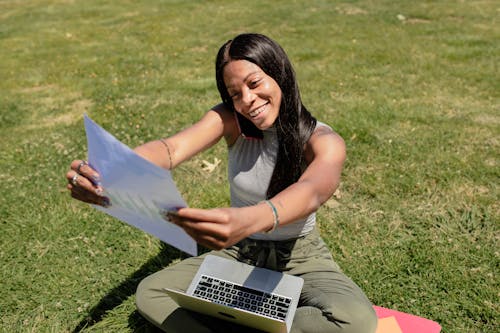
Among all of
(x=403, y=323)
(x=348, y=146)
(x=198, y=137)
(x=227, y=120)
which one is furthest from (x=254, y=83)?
(x=348, y=146)

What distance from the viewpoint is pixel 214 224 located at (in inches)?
66.7

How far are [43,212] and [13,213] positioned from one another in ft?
0.83

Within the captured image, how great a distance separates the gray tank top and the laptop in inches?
9.1

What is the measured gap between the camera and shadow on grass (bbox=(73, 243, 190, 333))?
3084mm

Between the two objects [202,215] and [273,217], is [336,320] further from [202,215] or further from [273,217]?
[202,215]

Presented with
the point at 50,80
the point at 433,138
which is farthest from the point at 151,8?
the point at 433,138

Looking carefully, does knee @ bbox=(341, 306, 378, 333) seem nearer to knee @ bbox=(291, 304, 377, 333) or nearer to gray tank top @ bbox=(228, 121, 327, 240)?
knee @ bbox=(291, 304, 377, 333)

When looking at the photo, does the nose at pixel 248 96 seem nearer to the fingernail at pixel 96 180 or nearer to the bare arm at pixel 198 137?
the bare arm at pixel 198 137

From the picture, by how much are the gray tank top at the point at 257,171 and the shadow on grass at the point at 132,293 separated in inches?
37.6

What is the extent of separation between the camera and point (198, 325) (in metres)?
2.66

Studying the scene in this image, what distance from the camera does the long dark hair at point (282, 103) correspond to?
2.45 metres

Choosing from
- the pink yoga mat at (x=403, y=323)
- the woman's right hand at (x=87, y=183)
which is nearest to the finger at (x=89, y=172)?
the woman's right hand at (x=87, y=183)

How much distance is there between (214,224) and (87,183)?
70 cm

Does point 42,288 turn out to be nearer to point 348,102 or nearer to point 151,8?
point 348,102
